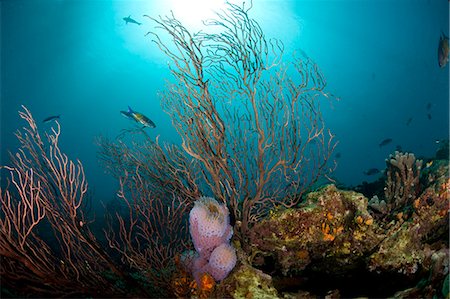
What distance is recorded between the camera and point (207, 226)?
10.7 feet

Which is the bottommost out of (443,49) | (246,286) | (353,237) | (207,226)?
(246,286)

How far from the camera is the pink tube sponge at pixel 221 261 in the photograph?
330 cm

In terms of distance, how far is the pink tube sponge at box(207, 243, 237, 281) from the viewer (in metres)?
3.30

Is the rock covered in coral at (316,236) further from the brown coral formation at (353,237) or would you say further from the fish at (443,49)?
the fish at (443,49)

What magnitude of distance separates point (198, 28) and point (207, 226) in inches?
1995

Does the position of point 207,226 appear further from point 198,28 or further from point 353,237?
point 198,28

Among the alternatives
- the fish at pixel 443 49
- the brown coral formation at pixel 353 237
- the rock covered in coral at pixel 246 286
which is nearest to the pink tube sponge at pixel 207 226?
the rock covered in coral at pixel 246 286

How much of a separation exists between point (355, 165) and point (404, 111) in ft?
54.5

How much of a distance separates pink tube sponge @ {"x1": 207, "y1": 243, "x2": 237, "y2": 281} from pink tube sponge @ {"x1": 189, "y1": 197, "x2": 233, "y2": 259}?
0.35 ft

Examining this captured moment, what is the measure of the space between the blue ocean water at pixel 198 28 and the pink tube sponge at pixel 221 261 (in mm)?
20356

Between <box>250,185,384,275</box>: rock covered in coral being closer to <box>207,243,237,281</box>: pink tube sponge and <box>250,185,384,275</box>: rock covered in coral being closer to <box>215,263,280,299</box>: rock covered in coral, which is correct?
<box>215,263,280,299</box>: rock covered in coral

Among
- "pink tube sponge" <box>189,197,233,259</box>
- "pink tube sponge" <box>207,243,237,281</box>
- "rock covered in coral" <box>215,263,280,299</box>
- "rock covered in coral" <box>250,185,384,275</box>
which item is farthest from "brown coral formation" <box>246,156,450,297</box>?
"pink tube sponge" <box>189,197,233,259</box>

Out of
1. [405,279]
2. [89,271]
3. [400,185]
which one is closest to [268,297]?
[405,279]

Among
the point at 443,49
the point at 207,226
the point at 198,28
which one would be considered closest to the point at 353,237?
the point at 207,226
